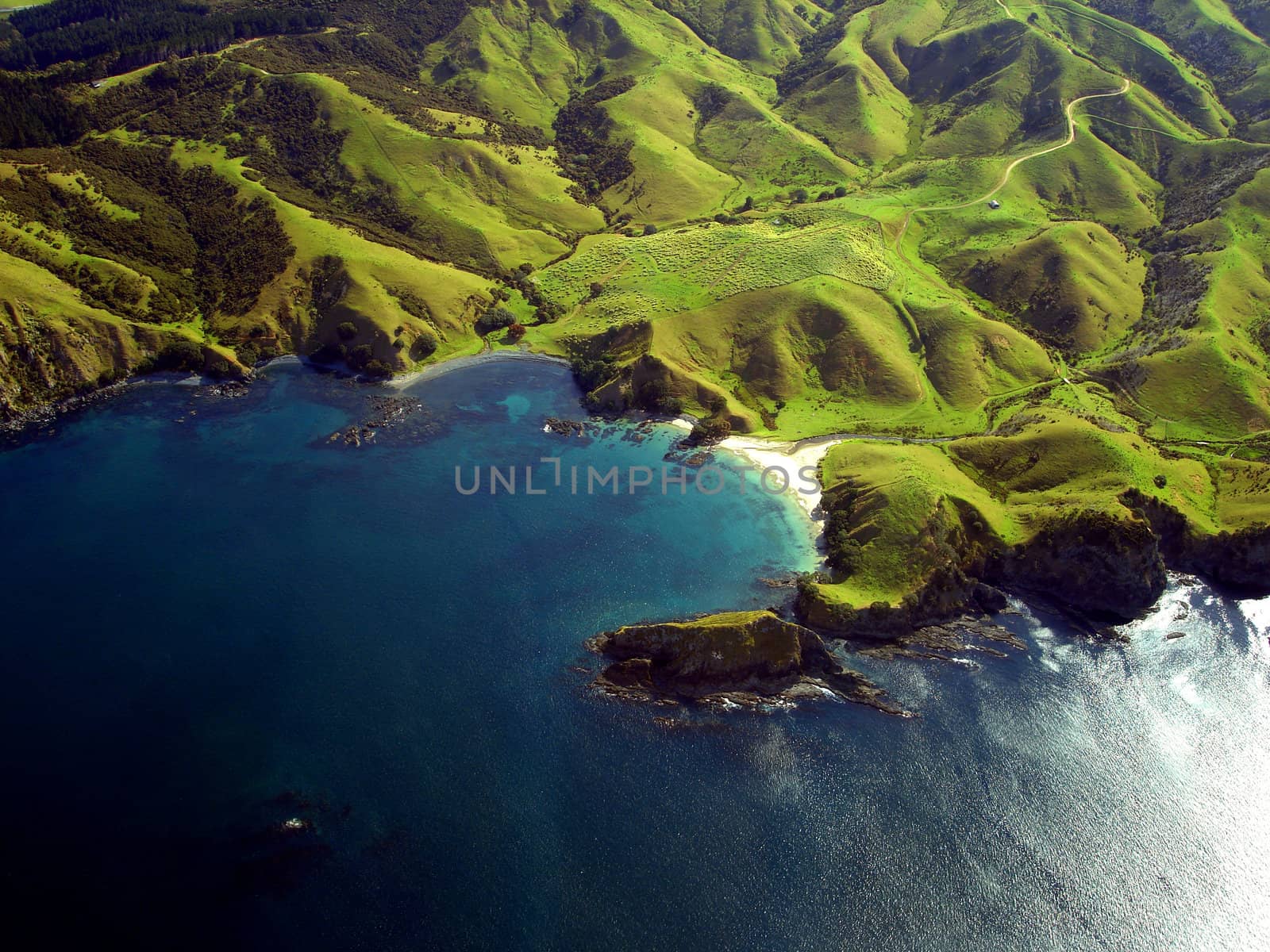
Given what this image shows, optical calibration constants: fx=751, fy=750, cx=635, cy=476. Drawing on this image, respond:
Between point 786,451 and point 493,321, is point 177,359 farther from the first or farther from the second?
point 786,451

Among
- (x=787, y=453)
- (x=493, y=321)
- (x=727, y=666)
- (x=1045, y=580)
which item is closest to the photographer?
(x=727, y=666)

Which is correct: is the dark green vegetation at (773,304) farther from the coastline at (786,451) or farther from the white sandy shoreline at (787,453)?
the white sandy shoreline at (787,453)

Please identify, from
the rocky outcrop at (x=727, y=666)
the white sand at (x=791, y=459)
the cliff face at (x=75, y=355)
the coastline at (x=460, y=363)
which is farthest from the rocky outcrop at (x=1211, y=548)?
the cliff face at (x=75, y=355)

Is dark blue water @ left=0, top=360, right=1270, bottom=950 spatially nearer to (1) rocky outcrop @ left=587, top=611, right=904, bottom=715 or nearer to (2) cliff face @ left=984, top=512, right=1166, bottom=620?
(1) rocky outcrop @ left=587, top=611, right=904, bottom=715

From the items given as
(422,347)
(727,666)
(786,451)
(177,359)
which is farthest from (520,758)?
(177,359)

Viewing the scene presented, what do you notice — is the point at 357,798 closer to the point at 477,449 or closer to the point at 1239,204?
the point at 477,449

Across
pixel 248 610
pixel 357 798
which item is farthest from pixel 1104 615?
pixel 248 610
